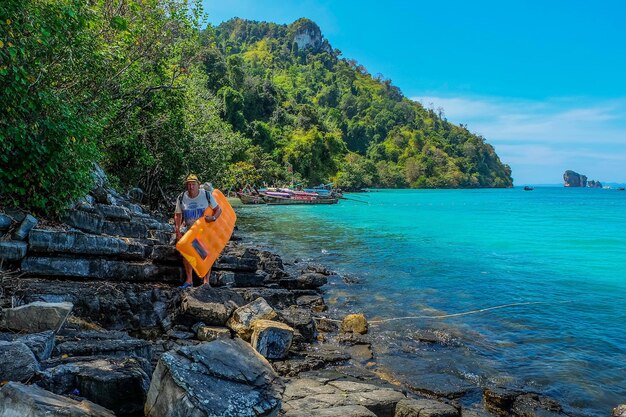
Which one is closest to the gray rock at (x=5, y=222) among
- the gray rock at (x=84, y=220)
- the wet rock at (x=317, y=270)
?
the gray rock at (x=84, y=220)

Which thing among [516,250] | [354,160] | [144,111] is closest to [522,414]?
[144,111]

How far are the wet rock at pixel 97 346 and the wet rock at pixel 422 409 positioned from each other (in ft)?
10.9

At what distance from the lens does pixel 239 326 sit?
7.12 metres

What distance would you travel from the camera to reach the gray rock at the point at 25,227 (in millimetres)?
6858

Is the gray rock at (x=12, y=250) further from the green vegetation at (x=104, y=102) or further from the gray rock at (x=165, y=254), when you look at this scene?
the gray rock at (x=165, y=254)

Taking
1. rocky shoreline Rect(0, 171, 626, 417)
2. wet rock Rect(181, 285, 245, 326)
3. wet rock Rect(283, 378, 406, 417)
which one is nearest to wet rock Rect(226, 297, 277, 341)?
rocky shoreline Rect(0, 171, 626, 417)

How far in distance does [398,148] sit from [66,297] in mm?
141663

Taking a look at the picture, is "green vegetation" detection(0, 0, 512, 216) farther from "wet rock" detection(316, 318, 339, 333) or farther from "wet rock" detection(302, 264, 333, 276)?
"wet rock" detection(302, 264, 333, 276)

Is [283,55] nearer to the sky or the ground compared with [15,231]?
nearer to the sky

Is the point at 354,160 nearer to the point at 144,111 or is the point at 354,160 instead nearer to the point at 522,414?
the point at 144,111

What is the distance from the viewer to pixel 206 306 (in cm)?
741

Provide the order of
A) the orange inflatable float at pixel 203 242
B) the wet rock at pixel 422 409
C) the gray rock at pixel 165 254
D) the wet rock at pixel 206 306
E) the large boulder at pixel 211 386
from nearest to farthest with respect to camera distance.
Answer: the large boulder at pixel 211 386 < the wet rock at pixel 422 409 < the wet rock at pixel 206 306 < the orange inflatable float at pixel 203 242 < the gray rock at pixel 165 254

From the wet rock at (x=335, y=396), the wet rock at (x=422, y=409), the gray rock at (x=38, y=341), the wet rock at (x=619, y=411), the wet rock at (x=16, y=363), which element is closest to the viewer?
the wet rock at (x=16, y=363)

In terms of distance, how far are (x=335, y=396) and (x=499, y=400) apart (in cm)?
274
